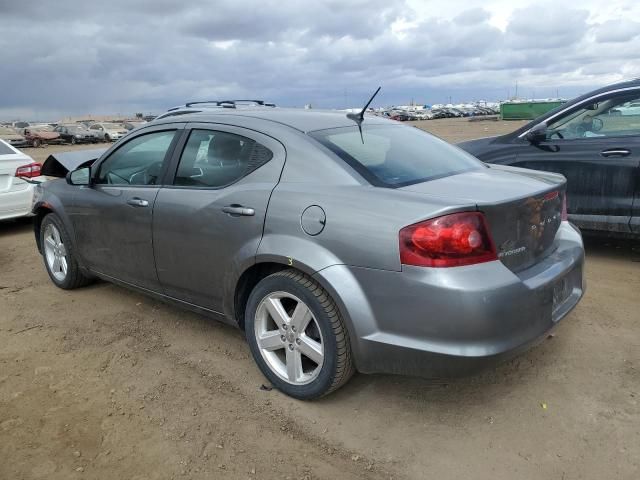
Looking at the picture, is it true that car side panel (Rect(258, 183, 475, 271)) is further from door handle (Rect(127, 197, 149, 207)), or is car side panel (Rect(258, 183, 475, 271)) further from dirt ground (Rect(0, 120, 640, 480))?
door handle (Rect(127, 197, 149, 207))

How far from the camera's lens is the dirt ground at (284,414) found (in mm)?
2500

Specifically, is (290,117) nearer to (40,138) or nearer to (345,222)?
(345,222)

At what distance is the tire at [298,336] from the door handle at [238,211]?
375 mm

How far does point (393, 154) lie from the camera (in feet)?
10.5

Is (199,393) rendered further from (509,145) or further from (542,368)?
(509,145)

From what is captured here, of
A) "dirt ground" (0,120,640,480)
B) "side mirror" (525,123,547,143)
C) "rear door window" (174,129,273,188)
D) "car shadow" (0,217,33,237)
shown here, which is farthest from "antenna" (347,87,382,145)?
"car shadow" (0,217,33,237)

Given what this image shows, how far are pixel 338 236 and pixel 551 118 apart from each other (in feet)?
12.1

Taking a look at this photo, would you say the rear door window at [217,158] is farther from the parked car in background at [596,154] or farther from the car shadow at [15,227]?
the car shadow at [15,227]

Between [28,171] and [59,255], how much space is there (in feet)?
10.6

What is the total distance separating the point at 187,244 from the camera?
3.39 meters

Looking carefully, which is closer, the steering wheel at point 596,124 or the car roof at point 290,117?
the car roof at point 290,117

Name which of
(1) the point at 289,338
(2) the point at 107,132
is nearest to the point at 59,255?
(1) the point at 289,338

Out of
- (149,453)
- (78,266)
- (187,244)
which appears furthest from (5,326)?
(149,453)

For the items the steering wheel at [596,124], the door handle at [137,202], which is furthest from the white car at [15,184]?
the steering wheel at [596,124]
